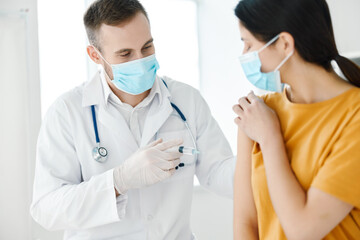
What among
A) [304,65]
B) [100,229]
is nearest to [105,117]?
[100,229]

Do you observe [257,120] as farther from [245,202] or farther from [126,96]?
[126,96]

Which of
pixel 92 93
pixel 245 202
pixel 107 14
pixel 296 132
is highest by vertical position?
pixel 107 14

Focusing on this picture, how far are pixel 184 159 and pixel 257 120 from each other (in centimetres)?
64

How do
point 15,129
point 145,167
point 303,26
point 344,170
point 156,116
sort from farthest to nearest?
point 15,129, point 156,116, point 145,167, point 303,26, point 344,170

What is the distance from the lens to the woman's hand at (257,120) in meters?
1.10

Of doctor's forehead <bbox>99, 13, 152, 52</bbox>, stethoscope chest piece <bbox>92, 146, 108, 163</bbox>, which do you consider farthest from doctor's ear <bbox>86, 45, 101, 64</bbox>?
stethoscope chest piece <bbox>92, 146, 108, 163</bbox>

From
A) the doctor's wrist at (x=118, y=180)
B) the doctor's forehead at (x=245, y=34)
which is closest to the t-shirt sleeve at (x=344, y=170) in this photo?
the doctor's forehead at (x=245, y=34)

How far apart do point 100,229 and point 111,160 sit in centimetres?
29

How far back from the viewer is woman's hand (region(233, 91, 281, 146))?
43.4 inches

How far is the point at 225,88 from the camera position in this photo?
11.0 feet

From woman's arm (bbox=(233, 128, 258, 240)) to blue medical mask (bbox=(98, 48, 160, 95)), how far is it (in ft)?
1.86

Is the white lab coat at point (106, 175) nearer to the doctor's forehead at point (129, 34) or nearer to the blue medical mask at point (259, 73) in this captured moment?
the doctor's forehead at point (129, 34)

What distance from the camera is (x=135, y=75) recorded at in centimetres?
162

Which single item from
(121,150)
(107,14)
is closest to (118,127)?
(121,150)
